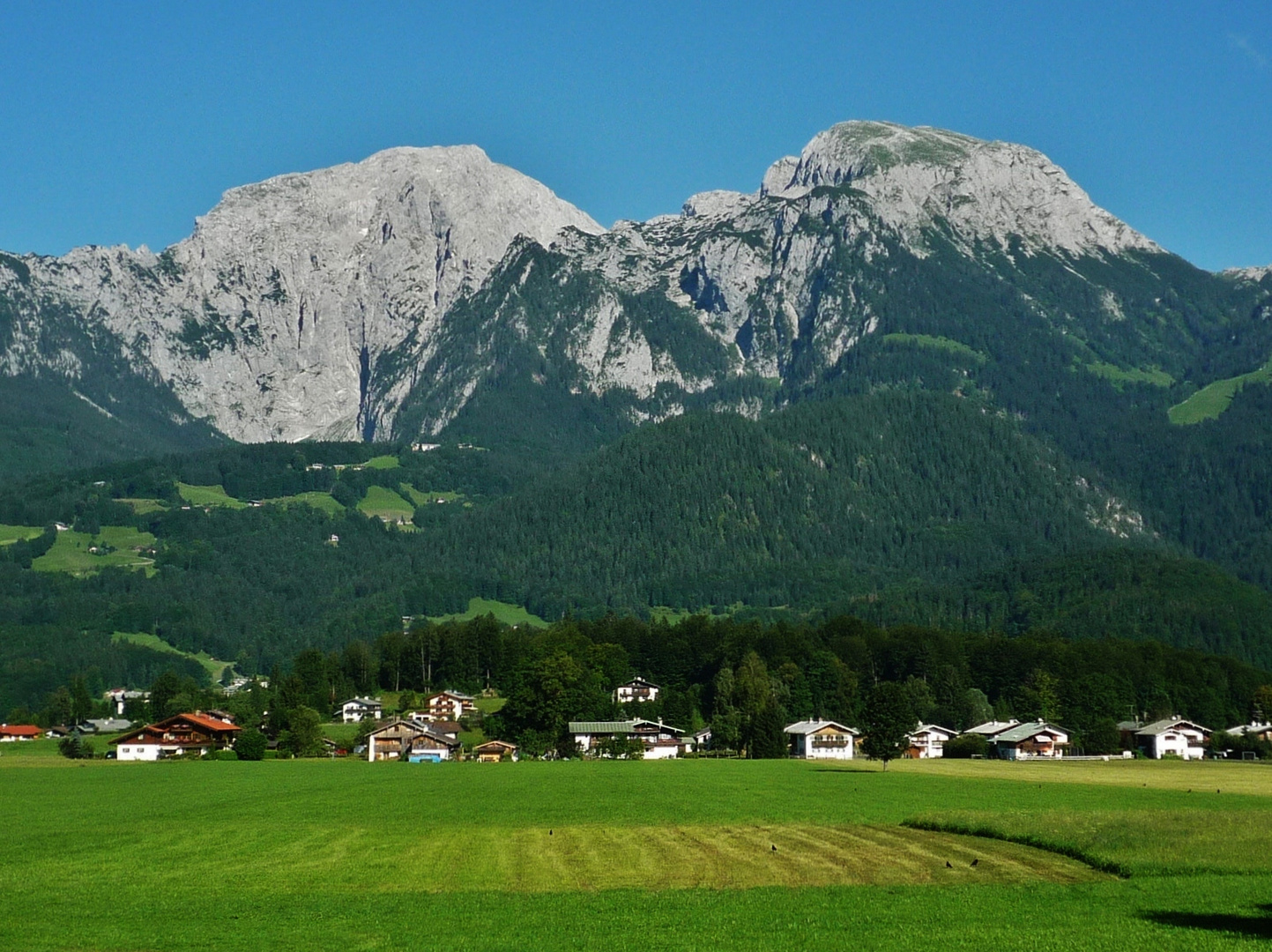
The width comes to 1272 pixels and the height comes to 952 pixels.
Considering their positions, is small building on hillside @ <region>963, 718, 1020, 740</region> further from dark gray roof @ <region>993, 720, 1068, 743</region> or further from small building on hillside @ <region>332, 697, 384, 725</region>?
small building on hillside @ <region>332, 697, 384, 725</region>

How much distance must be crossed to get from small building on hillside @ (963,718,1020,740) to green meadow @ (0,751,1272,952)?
7683 cm

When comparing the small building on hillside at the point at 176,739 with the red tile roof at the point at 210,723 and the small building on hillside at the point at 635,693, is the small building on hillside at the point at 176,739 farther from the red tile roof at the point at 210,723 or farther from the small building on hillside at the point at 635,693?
the small building on hillside at the point at 635,693

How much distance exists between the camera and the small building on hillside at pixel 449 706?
634 feet

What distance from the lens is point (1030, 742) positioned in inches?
6363

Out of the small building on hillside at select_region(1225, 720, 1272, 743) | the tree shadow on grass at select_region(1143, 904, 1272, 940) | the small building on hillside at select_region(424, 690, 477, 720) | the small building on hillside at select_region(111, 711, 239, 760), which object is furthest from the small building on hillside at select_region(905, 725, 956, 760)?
the tree shadow on grass at select_region(1143, 904, 1272, 940)

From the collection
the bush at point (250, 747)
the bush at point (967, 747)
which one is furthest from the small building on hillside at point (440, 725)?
the bush at point (967, 747)

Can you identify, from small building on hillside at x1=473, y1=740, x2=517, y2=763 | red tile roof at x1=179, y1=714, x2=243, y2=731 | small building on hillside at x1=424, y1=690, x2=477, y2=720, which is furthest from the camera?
small building on hillside at x1=424, y1=690, x2=477, y2=720

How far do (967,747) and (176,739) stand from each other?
266 ft

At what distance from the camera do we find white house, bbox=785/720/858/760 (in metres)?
164

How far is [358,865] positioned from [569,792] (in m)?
40.0

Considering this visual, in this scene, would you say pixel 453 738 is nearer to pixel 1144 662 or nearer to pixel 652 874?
pixel 1144 662

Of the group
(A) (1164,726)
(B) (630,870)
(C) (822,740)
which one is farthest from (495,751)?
(B) (630,870)

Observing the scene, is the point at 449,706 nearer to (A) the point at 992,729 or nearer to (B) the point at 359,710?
(B) the point at 359,710

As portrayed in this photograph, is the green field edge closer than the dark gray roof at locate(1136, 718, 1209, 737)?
Yes
